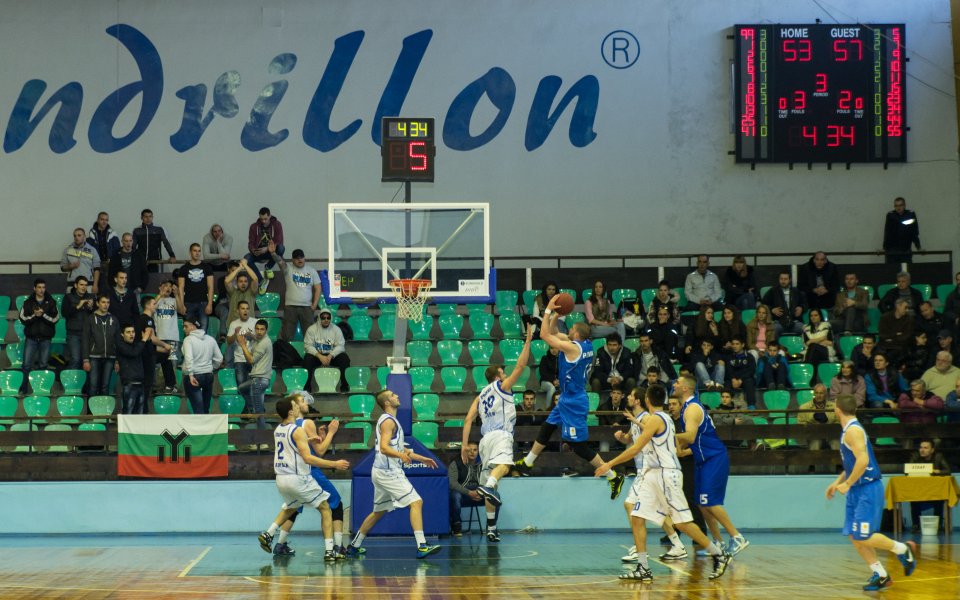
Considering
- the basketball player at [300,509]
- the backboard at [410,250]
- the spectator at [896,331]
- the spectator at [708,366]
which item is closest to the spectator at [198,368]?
the backboard at [410,250]

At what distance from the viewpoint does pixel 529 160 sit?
2389cm

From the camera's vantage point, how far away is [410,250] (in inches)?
575

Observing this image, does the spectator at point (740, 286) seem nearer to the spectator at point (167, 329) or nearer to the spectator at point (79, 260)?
the spectator at point (167, 329)

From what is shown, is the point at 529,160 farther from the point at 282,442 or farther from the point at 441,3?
the point at 282,442

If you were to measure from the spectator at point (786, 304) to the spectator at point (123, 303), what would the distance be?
11.2 m

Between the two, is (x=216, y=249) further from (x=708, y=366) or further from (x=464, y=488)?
(x=708, y=366)

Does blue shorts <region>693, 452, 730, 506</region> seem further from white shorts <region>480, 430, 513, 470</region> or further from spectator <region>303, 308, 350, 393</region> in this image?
spectator <region>303, 308, 350, 393</region>

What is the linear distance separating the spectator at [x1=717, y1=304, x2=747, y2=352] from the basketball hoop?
6.78 m

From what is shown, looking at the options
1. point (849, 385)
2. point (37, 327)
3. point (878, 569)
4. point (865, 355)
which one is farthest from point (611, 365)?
point (37, 327)

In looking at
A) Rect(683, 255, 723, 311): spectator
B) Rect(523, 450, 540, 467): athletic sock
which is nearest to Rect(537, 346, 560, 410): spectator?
Rect(683, 255, 723, 311): spectator

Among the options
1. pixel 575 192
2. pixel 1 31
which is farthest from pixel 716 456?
pixel 1 31

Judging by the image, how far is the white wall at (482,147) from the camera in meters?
23.7

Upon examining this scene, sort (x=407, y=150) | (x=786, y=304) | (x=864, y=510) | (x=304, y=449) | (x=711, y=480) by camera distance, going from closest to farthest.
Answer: (x=864, y=510), (x=711, y=480), (x=304, y=449), (x=407, y=150), (x=786, y=304)

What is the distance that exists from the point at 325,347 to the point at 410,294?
5.58 metres
